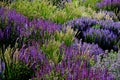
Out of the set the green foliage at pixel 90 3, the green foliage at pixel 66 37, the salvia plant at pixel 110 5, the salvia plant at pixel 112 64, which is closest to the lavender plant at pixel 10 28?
the green foliage at pixel 66 37

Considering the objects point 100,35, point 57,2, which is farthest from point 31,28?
point 57,2

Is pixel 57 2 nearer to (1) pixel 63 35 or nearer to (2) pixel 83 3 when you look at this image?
(2) pixel 83 3

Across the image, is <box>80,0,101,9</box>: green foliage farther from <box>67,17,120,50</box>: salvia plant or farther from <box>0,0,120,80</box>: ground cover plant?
<box>67,17,120,50</box>: salvia plant

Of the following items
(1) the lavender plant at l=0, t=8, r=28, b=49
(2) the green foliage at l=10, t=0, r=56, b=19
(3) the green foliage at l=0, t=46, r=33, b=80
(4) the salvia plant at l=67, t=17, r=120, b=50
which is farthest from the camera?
(2) the green foliage at l=10, t=0, r=56, b=19

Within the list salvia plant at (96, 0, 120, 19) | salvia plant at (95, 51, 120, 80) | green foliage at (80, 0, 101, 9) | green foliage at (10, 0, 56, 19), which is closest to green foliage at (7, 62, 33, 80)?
salvia plant at (95, 51, 120, 80)

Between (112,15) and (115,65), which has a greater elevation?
(115,65)

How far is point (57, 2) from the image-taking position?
9297 mm

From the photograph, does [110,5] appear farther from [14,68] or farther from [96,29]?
[14,68]

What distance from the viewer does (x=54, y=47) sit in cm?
450

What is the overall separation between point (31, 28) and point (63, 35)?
534 mm

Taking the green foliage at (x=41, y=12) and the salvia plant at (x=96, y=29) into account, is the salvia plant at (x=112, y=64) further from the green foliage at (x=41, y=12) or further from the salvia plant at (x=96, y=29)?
the green foliage at (x=41, y=12)

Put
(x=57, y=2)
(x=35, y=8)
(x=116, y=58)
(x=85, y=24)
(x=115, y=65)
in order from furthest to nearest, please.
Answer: (x=57, y=2), (x=35, y=8), (x=85, y=24), (x=116, y=58), (x=115, y=65)

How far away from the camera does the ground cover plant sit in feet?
11.6

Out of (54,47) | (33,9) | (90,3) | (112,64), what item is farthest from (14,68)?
(90,3)
